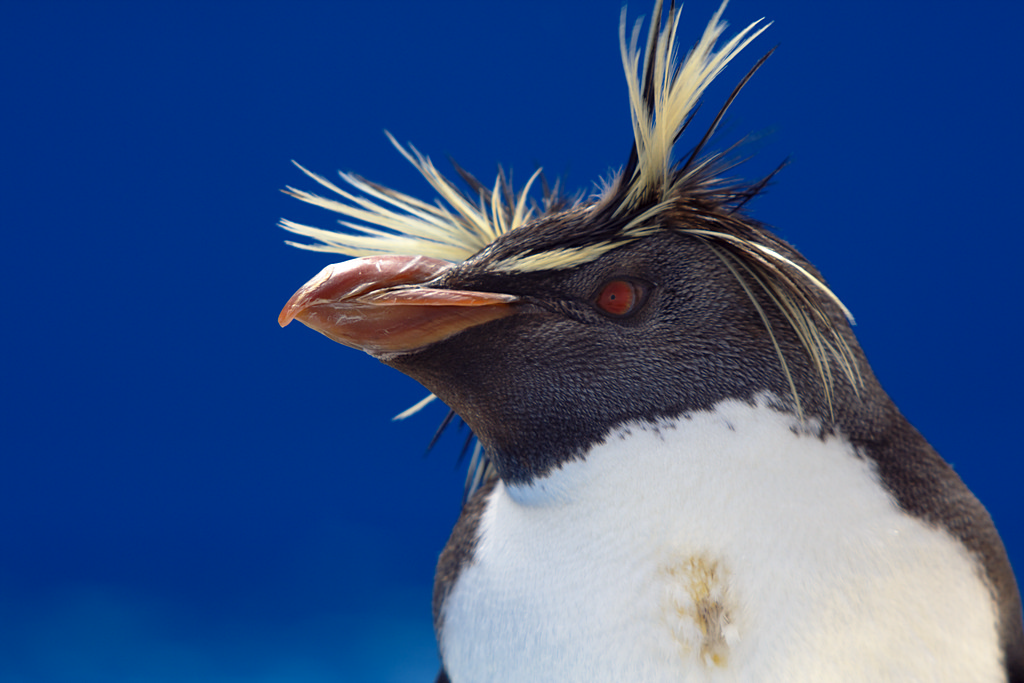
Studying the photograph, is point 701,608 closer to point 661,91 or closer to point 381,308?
point 381,308

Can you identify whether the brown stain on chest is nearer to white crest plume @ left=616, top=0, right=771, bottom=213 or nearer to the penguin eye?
the penguin eye

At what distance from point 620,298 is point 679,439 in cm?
18

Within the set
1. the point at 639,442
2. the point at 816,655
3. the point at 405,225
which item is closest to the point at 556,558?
the point at 639,442

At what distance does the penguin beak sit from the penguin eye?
0.11 m

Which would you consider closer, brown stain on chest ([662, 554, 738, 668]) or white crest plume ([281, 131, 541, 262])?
brown stain on chest ([662, 554, 738, 668])

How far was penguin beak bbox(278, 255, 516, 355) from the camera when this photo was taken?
2.88 feet

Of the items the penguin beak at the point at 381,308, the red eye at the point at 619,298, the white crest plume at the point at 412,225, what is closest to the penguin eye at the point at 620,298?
the red eye at the point at 619,298

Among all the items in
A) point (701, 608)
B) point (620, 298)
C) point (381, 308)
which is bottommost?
point (701, 608)

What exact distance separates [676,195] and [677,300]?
0.44 feet

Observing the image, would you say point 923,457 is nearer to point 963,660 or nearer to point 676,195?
point 963,660

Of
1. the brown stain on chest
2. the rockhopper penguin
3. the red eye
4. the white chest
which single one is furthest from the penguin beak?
the brown stain on chest

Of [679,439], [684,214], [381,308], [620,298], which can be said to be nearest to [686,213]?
[684,214]

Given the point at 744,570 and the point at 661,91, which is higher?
the point at 661,91

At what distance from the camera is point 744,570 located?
88cm
